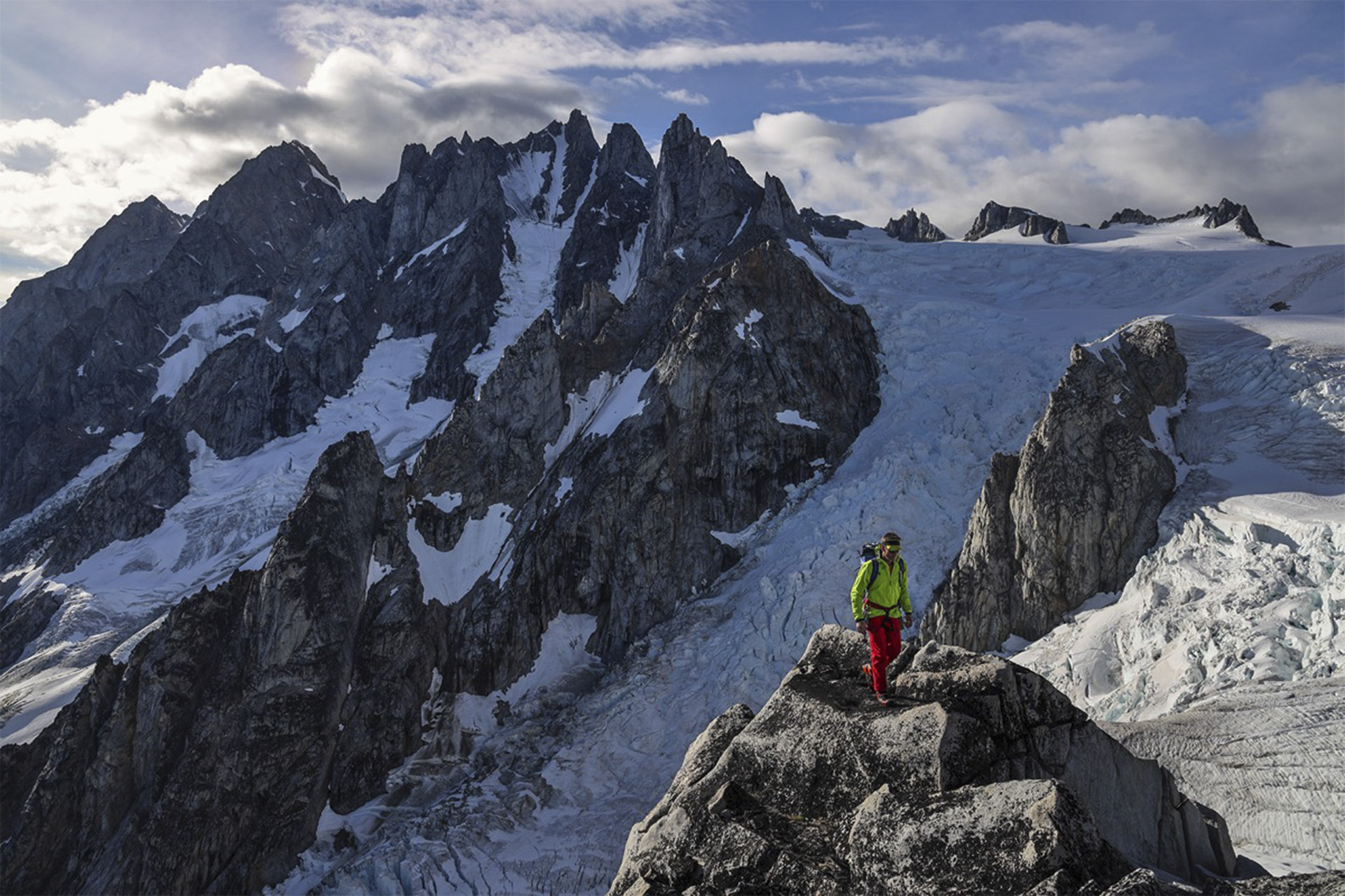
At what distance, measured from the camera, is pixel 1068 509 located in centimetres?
3838

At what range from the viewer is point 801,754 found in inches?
504

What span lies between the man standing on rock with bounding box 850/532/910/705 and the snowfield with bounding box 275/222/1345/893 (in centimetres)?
958

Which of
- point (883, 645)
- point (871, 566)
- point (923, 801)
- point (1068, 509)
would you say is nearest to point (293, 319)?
point (1068, 509)

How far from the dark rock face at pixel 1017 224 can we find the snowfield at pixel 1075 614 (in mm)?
17395

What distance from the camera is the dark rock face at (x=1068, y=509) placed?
37.4 meters

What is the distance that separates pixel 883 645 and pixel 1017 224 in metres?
95.8

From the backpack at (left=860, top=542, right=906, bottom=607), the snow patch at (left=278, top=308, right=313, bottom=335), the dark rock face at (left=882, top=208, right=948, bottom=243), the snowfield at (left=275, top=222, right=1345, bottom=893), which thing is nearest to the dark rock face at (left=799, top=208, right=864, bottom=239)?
the dark rock face at (left=882, top=208, right=948, bottom=243)

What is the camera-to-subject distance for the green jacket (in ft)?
47.1

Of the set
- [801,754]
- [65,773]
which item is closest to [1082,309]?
[801,754]

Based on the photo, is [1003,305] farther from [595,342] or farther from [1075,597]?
[1075,597]

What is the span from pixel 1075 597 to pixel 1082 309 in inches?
1258

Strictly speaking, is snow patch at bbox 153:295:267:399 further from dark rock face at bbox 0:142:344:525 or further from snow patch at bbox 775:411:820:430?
snow patch at bbox 775:411:820:430

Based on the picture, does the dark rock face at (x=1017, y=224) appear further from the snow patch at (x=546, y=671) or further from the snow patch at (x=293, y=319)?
the snow patch at (x=293, y=319)

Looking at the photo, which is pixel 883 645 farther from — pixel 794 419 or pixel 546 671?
pixel 794 419
